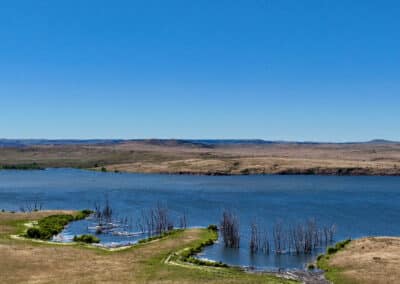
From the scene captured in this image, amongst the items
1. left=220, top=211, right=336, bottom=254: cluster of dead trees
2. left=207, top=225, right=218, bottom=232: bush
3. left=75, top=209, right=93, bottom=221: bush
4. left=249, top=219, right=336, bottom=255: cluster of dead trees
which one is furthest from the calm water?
left=207, top=225, right=218, bottom=232: bush

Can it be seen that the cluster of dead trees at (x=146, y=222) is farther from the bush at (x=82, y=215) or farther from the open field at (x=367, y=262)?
the open field at (x=367, y=262)

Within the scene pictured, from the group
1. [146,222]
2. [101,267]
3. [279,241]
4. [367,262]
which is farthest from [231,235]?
[146,222]

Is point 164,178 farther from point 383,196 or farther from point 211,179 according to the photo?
point 383,196

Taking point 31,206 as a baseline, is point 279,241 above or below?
above

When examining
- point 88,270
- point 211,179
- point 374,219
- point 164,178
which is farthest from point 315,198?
point 88,270

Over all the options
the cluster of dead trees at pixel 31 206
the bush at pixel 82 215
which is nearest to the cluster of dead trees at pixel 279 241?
→ the bush at pixel 82 215

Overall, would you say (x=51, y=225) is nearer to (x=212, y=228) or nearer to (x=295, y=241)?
(x=212, y=228)
